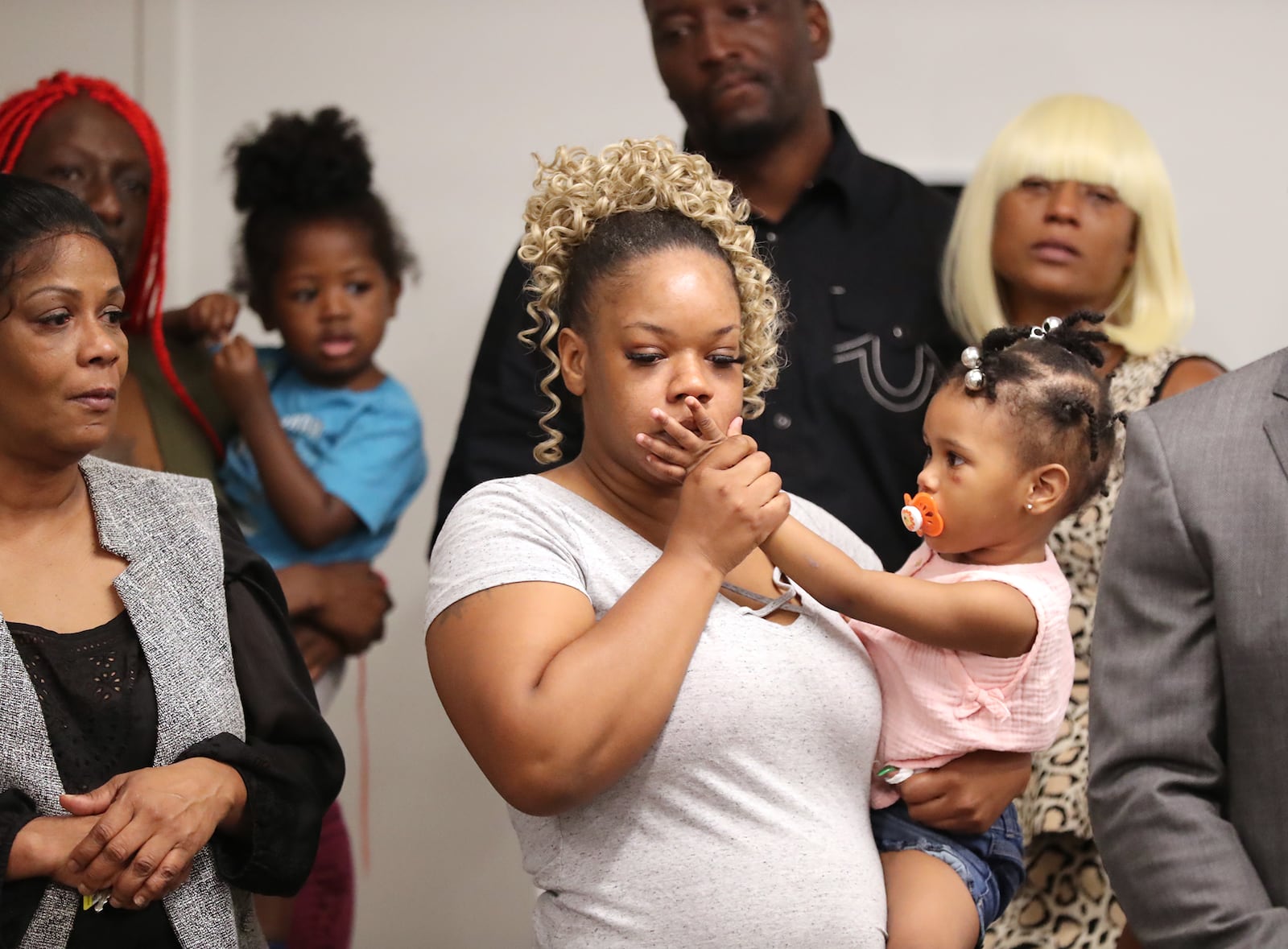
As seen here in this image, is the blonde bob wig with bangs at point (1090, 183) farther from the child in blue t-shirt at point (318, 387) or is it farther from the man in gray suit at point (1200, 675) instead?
the child in blue t-shirt at point (318, 387)

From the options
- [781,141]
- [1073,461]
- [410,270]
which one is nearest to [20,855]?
[1073,461]

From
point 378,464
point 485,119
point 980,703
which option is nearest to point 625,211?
point 980,703

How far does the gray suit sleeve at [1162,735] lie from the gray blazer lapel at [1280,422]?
0.12 meters

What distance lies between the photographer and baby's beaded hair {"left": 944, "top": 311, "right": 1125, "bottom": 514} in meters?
1.92

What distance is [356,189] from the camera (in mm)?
3270

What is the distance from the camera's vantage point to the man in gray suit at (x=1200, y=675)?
1.62 meters

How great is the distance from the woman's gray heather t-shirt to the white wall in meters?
2.24

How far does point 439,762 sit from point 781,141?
1970 millimetres

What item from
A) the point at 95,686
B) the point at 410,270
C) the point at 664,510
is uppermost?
the point at 410,270

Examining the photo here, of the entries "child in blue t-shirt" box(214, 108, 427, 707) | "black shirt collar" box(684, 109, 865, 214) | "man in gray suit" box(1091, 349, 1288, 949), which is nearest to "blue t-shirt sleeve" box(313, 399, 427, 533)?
"child in blue t-shirt" box(214, 108, 427, 707)

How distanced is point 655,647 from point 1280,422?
0.78m

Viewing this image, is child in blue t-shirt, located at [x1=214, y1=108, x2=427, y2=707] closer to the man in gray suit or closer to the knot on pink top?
the knot on pink top

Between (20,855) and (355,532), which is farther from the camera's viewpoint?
(355,532)

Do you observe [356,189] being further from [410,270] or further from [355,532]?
[355,532]
